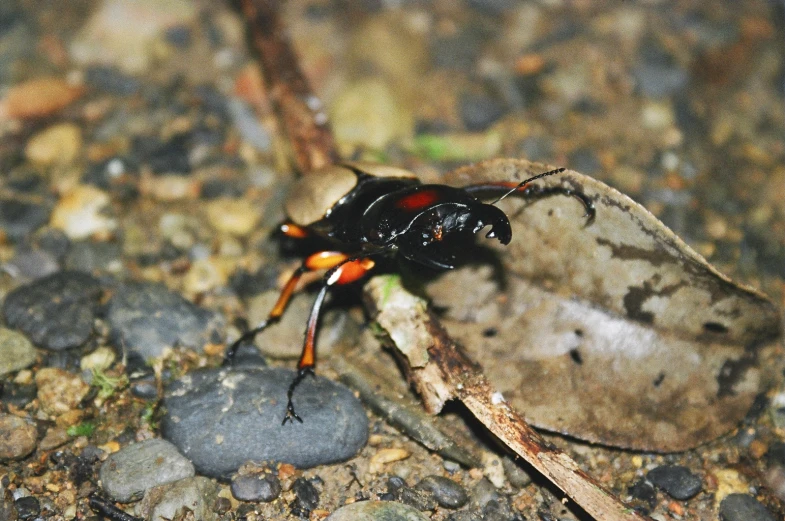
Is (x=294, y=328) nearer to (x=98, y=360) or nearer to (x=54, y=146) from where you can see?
(x=98, y=360)

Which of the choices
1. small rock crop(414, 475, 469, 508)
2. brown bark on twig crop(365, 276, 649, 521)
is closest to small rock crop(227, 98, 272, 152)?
brown bark on twig crop(365, 276, 649, 521)

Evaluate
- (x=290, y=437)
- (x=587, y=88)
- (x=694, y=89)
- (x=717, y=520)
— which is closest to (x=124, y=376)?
(x=290, y=437)

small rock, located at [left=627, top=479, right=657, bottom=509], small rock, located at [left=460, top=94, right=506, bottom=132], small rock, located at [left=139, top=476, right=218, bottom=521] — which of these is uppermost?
small rock, located at [left=460, top=94, right=506, bottom=132]

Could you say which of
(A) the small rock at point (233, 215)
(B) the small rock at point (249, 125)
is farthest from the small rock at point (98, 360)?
(B) the small rock at point (249, 125)

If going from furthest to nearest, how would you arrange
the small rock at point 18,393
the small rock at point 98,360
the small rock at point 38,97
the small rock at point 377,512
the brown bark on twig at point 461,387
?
the small rock at point 38,97 < the small rock at point 98,360 < the small rock at point 18,393 < the small rock at point 377,512 < the brown bark on twig at point 461,387

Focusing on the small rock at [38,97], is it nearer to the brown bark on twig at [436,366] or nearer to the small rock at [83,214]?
the small rock at [83,214]

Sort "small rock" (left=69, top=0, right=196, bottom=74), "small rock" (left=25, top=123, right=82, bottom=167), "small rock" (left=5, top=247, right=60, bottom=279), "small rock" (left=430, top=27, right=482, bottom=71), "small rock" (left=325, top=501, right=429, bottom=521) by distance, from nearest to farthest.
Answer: "small rock" (left=325, top=501, right=429, bottom=521) < "small rock" (left=5, top=247, right=60, bottom=279) < "small rock" (left=25, top=123, right=82, bottom=167) < "small rock" (left=69, top=0, right=196, bottom=74) < "small rock" (left=430, top=27, right=482, bottom=71)

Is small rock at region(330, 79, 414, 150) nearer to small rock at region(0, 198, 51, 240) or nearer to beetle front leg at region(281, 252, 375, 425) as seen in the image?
beetle front leg at region(281, 252, 375, 425)
